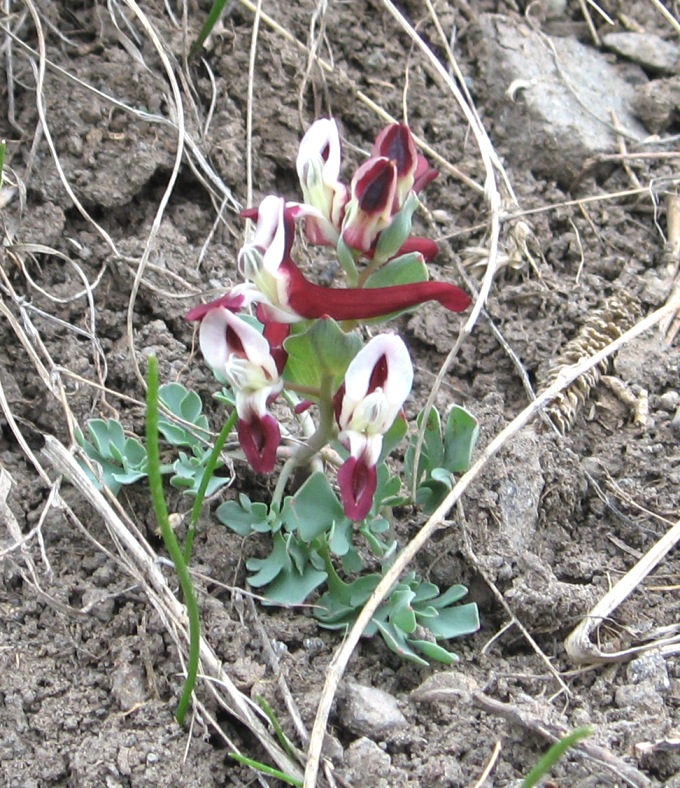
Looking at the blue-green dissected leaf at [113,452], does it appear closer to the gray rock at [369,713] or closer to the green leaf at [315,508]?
the green leaf at [315,508]

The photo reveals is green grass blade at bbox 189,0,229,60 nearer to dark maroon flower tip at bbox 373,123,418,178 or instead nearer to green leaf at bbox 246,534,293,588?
dark maroon flower tip at bbox 373,123,418,178

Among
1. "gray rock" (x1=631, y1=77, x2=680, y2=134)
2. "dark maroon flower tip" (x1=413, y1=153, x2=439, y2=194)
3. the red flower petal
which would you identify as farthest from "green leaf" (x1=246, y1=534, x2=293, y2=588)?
"gray rock" (x1=631, y1=77, x2=680, y2=134)

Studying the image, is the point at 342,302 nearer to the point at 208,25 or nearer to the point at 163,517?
the point at 163,517

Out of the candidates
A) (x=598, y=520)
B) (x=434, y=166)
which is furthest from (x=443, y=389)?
(x=434, y=166)

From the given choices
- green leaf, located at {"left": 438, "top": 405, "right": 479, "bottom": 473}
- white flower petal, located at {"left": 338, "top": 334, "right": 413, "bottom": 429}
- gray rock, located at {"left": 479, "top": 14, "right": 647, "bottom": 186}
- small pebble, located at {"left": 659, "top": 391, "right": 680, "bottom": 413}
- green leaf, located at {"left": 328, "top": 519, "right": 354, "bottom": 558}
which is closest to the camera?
white flower petal, located at {"left": 338, "top": 334, "right": 413, "bottom": 429}

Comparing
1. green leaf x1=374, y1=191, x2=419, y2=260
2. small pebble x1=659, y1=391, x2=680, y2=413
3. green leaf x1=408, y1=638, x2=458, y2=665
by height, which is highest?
green leaf x1=374, y1=191, x2=419, y2=260

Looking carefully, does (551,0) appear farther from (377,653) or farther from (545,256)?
(377,653)

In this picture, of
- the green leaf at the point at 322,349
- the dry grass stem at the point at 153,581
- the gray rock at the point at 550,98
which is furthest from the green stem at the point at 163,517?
the gray rock at the point at 550,98
